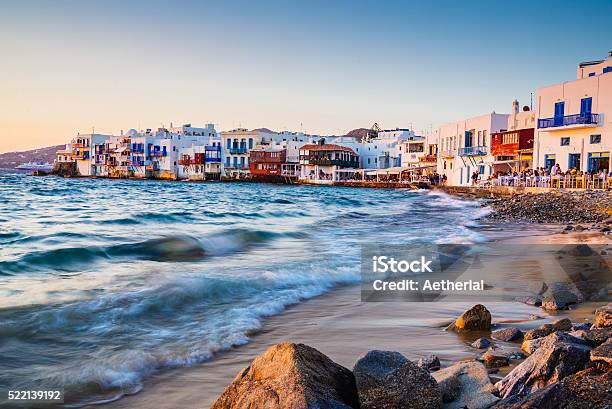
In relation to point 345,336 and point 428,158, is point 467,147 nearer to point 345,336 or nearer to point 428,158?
point 428,158

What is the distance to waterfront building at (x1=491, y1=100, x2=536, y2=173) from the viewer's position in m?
41.5

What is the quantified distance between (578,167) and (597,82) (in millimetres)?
4711

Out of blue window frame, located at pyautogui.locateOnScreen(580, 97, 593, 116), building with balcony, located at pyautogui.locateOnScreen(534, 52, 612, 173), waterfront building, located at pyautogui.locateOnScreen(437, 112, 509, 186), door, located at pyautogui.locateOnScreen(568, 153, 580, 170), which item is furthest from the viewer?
waterfront building, located at pyautogui.locateOnScreen(437, 112, 509, 186)

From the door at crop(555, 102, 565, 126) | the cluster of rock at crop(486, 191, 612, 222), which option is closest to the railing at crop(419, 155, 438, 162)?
the door at crop(555, 102, 565, 126)

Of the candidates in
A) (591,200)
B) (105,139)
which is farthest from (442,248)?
(105,139)

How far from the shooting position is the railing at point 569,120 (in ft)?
104

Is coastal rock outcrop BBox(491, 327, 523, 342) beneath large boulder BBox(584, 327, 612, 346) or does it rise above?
beneath

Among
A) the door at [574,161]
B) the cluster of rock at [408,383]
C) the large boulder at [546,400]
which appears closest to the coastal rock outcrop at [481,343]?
the cluster of rock at [408,383]

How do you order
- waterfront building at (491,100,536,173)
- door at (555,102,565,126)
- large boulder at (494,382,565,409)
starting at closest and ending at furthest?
1. large boulder at (494,382,565,409)
2. door at (555,102,565,126)
3. waterfront building at (491,100,536,173)

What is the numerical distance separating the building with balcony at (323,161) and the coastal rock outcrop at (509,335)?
244ft

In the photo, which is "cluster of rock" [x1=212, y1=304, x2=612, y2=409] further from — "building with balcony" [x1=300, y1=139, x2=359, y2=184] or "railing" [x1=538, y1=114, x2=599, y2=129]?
"building with balcony" [x1=300, y1=139, x2=359, y2=184]

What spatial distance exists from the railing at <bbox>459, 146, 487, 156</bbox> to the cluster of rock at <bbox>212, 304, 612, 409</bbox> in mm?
45679

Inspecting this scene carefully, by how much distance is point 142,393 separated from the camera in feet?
16.4

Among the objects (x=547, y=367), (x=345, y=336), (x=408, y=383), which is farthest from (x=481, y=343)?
(x=408, y=383)
